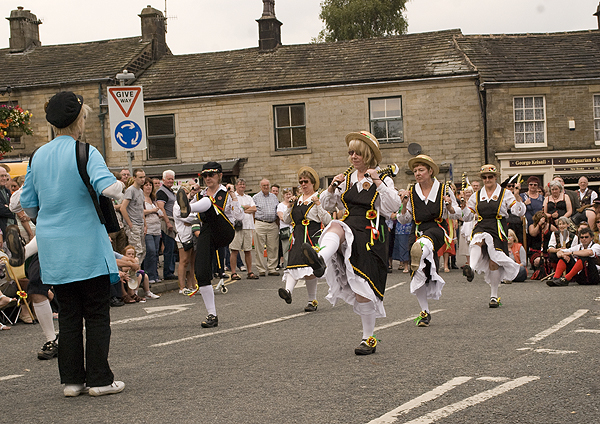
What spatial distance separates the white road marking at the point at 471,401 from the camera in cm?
441

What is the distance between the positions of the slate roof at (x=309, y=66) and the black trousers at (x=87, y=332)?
24.1 meters

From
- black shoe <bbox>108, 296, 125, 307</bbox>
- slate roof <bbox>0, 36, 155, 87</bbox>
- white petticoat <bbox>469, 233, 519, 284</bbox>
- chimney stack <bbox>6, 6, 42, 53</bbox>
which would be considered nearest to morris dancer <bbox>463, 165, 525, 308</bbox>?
white petticoat <bbox>469, 233, 519, 284</bbox>

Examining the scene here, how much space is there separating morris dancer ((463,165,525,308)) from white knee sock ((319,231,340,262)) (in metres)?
3.84

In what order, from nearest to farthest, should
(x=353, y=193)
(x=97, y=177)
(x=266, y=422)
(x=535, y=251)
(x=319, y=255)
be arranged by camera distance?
1. (x=266, y=422)
2. (x=97, y=177)
3. (x=319, y=255)
4. (x=353, y=193)
5. (x=535, y=251)

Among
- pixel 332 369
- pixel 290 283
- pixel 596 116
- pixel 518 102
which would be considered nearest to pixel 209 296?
pixel 290 283

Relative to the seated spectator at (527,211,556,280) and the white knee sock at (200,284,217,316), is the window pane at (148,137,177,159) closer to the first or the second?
the seated spectator at (527,211,556,280)

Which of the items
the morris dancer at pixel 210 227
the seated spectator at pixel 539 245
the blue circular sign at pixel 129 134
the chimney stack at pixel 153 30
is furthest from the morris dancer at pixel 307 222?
the chimney stack at pixel 153 30

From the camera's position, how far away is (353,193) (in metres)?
7.14

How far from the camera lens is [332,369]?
5.96m

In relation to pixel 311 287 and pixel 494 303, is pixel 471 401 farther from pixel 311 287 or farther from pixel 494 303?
pixel 311 287

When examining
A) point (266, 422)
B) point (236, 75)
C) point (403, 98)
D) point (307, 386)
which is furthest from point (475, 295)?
point (236, 75)

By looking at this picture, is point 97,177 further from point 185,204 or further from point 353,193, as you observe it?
point 185,204

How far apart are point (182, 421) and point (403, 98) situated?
2510cm

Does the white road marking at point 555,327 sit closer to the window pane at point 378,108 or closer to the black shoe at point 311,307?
the black shoe at point 311,307
